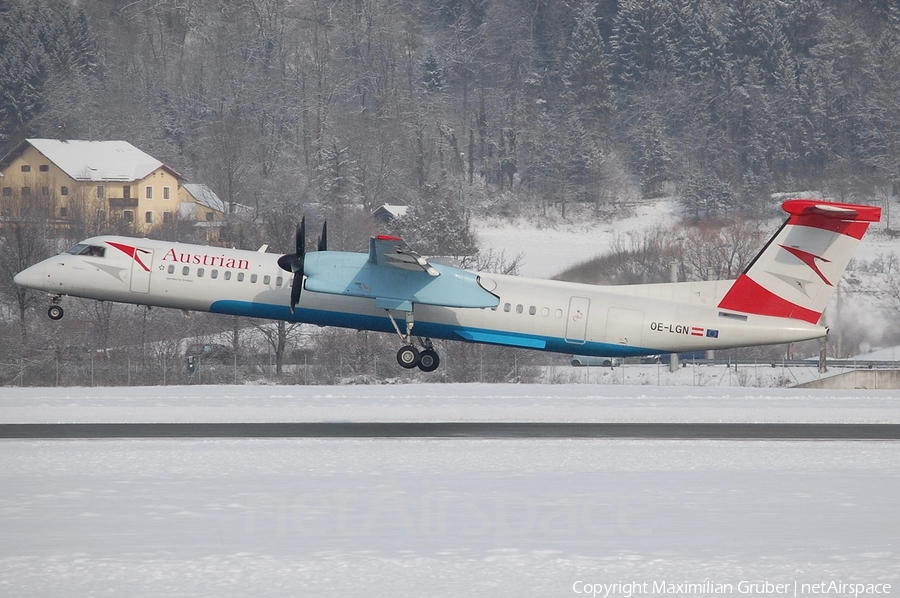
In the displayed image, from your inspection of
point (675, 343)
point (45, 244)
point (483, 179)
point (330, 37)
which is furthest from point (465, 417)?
point (330, 37)

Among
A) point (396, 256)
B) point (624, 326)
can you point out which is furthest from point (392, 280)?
point (624, 326)

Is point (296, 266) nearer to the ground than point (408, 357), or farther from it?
farther from it

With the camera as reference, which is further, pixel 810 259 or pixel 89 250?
pixel 89 250

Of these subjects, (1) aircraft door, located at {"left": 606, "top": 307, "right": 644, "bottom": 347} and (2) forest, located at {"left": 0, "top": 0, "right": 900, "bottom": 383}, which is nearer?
(1) aircraft door, located at {"left": 606, "top": 307, "right": 644, "bottom": 347}

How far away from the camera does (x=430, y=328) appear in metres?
31.8

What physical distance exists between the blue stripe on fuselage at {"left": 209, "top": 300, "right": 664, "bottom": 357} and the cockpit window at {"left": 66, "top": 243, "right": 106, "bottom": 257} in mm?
3523

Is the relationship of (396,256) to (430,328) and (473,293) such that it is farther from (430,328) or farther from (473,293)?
(430,328)

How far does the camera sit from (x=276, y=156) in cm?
10644

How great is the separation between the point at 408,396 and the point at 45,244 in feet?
108

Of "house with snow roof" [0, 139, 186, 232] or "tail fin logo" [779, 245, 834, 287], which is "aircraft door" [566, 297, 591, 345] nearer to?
"tail fin logo" [779, 245, 834, 287]

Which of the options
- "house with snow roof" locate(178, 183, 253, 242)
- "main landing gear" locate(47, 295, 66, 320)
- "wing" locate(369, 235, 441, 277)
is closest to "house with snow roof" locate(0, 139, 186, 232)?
"house with snow roof" locate(178, 183, 253, 242)

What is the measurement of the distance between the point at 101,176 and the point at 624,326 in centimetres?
6685

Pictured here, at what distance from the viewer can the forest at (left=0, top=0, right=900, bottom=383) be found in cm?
9762

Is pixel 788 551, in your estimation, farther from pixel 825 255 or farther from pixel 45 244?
pixel 45 244
